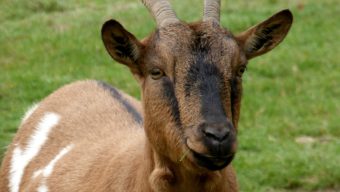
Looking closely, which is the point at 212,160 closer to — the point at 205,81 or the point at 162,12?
the point at 205,81

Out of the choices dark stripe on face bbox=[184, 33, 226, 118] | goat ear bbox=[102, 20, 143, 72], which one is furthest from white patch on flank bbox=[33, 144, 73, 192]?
dark stripe on face bbox=[184, 33, 226, 118]

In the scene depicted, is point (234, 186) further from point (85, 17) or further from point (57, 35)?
point (85, 17)

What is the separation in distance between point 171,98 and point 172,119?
12cm

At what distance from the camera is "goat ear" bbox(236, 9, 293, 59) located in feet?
16.9

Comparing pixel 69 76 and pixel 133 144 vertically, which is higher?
pixel 133 144

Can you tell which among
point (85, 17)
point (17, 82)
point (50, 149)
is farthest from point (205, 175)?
point (85, 17)

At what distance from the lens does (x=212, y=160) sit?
4.52 m

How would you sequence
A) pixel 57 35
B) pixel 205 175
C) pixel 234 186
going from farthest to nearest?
pixel 57 35
pixel 234 186
pixel 205 175

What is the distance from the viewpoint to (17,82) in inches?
403

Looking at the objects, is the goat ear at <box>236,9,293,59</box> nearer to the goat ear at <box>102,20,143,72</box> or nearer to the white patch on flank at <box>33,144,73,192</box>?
the goat ear at <box>102,20,143,72</box>

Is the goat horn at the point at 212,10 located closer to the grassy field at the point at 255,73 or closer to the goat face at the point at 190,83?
the goat face at the point at 190,83

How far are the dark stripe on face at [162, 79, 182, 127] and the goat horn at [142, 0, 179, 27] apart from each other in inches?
16.0

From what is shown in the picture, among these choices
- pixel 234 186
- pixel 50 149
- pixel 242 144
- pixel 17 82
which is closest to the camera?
pixel 234 186

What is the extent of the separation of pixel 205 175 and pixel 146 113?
0.46m
